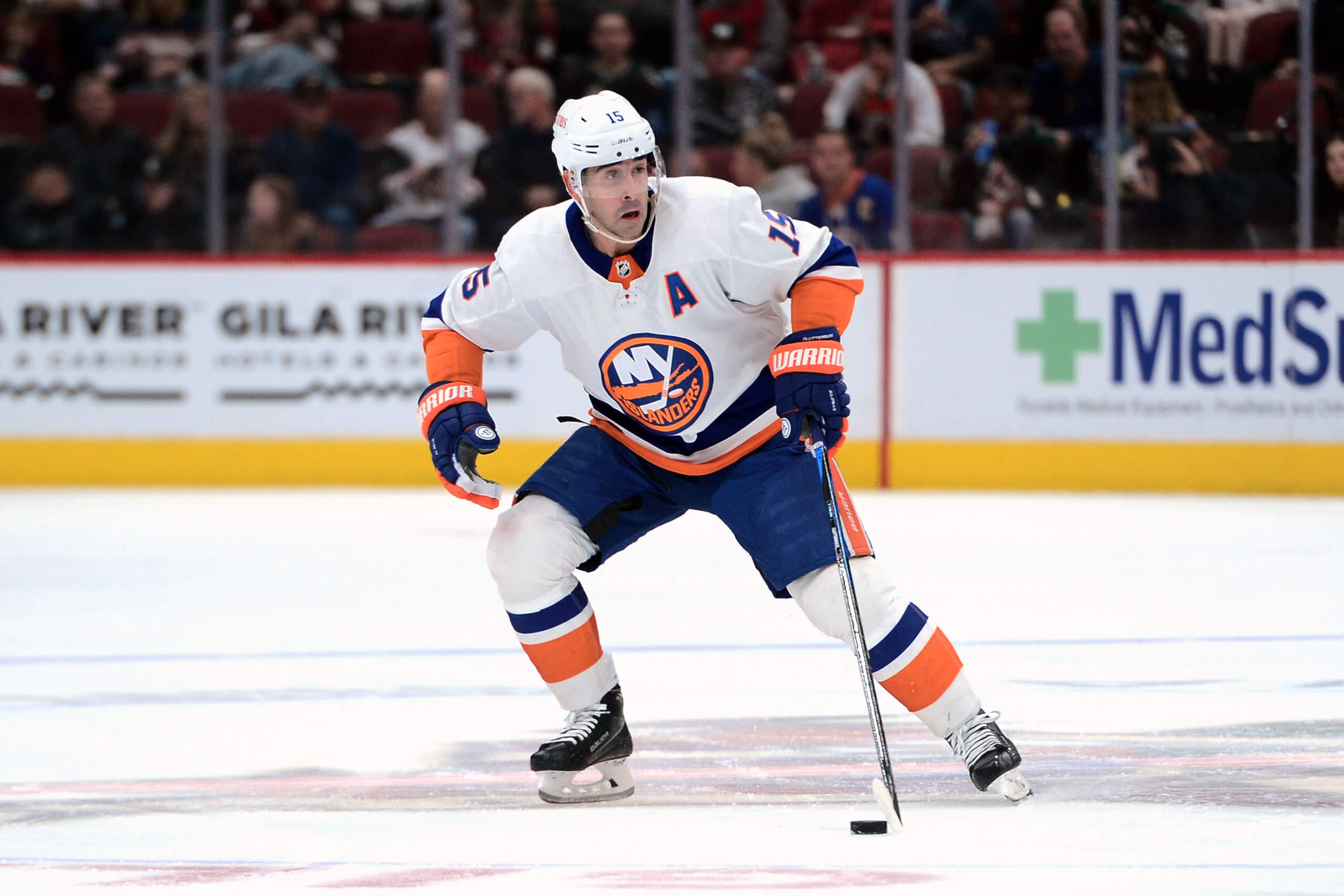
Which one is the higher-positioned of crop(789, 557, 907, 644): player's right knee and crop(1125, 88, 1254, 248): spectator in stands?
crop(1125, 88, 1254, 248): spectator in stands

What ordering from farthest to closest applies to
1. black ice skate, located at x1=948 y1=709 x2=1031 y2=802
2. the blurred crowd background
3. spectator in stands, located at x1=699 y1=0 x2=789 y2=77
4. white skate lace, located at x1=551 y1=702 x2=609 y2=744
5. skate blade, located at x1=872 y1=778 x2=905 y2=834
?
1. spectator in stands, located at x1=699 y1=0 x2=789 y2=77
2. the blurred crowd background
3. white skate lace, located at x1=551 y1=702 x2=609 y2=744
4. black ice skate, located at x1=948 y1=709 x2=1031 y2=802
5. skate blade, located at x1=872 y1=778 x2=905 y2=834

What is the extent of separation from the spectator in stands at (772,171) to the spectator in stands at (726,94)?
0.25 ft

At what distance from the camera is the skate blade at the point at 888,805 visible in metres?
2.81

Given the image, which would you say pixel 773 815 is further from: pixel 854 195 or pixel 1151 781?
pixel 854 195

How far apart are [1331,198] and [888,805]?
5.59m

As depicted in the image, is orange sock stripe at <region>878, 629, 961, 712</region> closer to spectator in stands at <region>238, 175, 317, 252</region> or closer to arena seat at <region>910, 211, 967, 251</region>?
arena seat at <region>910, 211, 967, 251</region>

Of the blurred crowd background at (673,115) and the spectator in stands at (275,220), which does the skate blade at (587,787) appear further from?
the spectator in stands at (275,220)

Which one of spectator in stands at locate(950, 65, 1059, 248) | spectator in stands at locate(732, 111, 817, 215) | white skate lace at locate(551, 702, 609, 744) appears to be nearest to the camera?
white skate lace at locate(551, 702, 609, 744)

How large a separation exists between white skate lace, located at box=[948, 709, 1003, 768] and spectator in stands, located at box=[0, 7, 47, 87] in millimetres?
6605

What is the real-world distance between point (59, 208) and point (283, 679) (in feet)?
15.8

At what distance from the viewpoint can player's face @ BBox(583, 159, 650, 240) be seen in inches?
122

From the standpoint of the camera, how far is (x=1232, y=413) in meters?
7.68

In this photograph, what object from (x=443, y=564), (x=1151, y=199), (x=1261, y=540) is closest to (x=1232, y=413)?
(x=1151, y=199)

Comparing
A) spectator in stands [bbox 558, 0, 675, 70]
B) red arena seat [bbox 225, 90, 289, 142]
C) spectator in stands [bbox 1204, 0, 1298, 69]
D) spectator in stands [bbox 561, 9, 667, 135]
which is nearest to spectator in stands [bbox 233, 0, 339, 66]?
red arena seat [bbox 225, 90, 289, 142]
